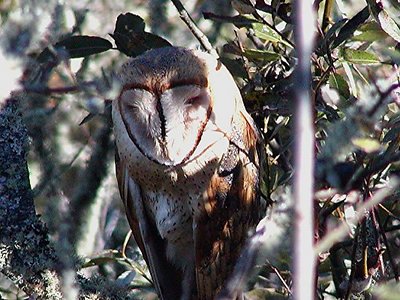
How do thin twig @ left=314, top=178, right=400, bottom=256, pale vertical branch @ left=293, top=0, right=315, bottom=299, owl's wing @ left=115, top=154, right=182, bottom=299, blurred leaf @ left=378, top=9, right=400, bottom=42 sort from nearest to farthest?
pale vertical branch @ left=293, top=0, right=315, bottom=299, thin twig @ left=314, top=178, right=400, bottom=256, blurred leaf @ left=378, top=9, right=400, bottom=42, owl's wing @ left=115, top=154, right=182, bottom=299

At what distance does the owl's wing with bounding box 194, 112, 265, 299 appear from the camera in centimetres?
233

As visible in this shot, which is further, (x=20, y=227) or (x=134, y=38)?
(x=134, y=38)

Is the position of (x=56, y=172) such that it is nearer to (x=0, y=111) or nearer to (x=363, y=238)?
(x=0, y=111)

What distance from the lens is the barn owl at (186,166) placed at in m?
2.15

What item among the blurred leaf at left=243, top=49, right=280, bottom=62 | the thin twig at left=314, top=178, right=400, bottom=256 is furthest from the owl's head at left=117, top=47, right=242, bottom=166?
the thin twig at left=314, top=178, right=400, bottom=256

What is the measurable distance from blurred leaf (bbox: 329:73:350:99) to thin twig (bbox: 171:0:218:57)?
379 millimetres

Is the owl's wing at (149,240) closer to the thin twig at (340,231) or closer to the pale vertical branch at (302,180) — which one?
the thin twig at (340,231)

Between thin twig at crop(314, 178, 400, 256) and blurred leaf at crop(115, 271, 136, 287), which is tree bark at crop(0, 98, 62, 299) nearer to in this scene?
blurred leaf at crop(115, 271, 136, 287)

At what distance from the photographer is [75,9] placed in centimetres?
315

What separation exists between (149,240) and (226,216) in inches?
9.3

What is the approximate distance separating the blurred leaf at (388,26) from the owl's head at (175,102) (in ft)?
1.72

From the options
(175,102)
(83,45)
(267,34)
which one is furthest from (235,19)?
(83,45)

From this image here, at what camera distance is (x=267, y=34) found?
2.08m

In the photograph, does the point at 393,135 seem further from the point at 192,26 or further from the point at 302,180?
the point at 302,180
